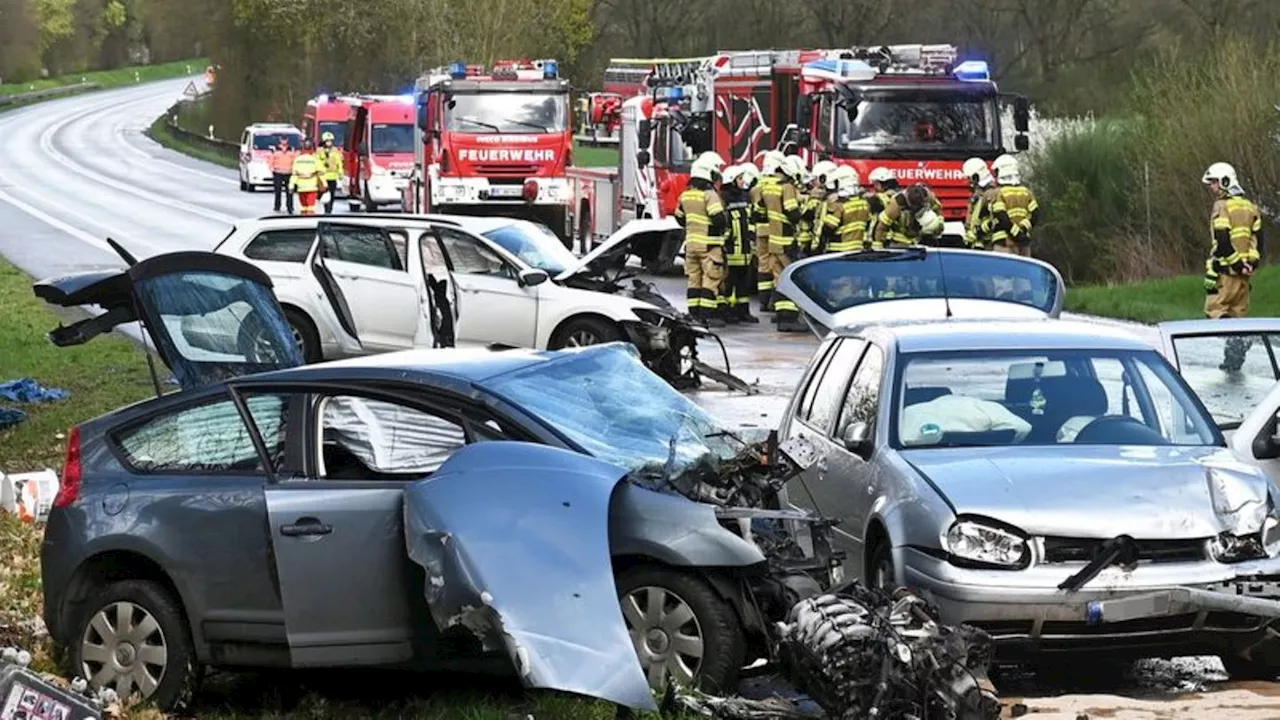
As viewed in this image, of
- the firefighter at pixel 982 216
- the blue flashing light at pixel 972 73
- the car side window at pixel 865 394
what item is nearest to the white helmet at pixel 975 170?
the firefighter at pixel 982 216

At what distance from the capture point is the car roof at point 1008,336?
28.9 feet

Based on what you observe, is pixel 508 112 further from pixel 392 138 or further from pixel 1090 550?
pixel 1090 550

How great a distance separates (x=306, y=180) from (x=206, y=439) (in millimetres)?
35822

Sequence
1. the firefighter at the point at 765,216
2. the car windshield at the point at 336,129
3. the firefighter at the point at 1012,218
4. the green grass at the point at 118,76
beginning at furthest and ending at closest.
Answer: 1. the green grass at the point at 118,76
2. the car windshield at the point at 336,129
3. the firefighter at the point at 765,216
4. the firefighter at the point at 1012,218

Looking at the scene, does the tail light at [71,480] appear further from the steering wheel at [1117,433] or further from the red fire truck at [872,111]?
the red fire truck at [872,111]

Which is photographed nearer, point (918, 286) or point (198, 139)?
point (918, 286)

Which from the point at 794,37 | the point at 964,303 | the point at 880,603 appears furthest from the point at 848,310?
the point at 794,37

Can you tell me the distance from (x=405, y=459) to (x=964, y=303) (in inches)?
192

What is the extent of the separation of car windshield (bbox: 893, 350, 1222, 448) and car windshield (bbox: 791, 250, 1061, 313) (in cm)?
250

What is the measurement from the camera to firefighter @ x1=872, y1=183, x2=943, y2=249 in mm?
21578

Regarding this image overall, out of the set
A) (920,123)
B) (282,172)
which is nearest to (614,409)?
(920,123)

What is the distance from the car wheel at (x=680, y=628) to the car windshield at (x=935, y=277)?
13.9ft

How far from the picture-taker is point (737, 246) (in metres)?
23.5

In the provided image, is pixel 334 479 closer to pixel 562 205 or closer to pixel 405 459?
pixel 405 459
